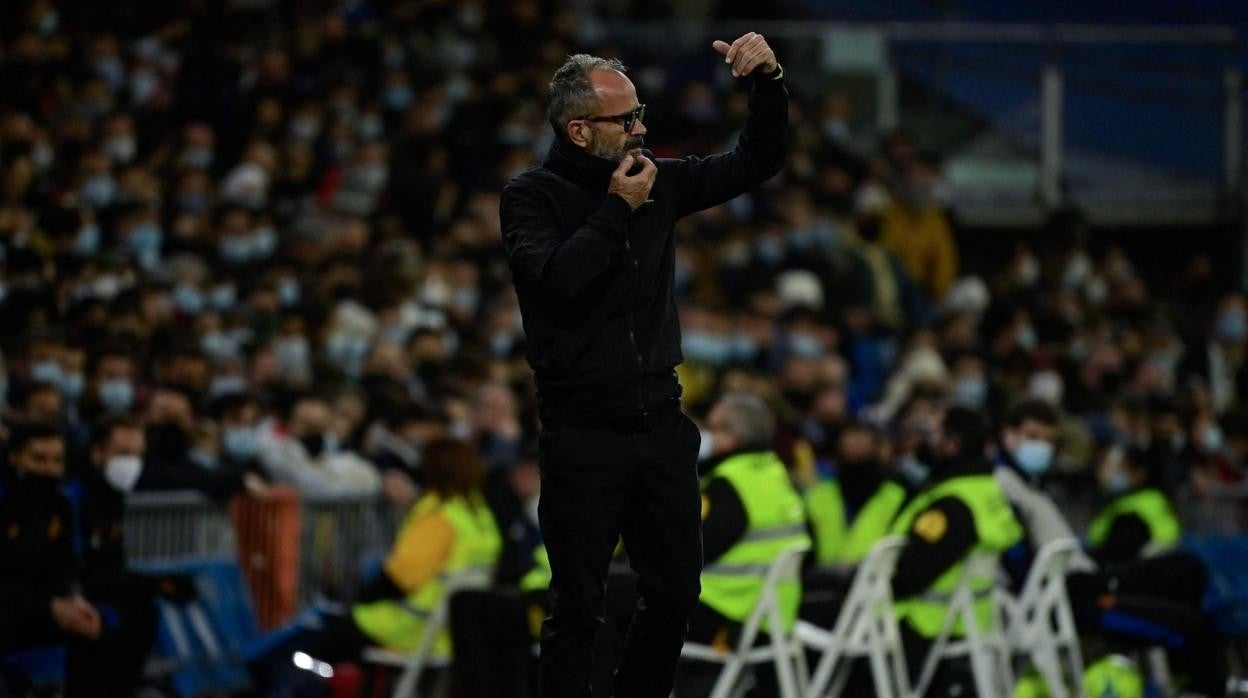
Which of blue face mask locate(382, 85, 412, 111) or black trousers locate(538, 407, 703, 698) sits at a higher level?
blue face mask locate(382, 85, 412, 111)

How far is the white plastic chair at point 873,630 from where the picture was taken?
953 centimetres

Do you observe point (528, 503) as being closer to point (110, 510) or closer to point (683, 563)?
point (110, 510)

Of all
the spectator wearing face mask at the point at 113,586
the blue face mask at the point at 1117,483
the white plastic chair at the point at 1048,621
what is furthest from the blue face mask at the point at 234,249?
the white plastic chair at the point at 1048,621

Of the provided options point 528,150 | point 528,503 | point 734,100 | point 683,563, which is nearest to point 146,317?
point 528,503

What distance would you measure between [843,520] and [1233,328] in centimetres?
840

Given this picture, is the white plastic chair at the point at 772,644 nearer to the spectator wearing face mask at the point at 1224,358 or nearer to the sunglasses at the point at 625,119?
the sunglasses at the point at 625,119

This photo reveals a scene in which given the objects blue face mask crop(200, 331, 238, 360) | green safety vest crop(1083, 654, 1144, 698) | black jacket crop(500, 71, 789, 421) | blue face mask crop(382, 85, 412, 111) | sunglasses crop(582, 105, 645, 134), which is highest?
blue face mask crop(382, 85, 412, 111)

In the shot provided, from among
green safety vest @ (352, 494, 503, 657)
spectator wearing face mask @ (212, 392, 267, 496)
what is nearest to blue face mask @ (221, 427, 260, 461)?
spectator wearing face mask @ (212, 392, 267, 496)

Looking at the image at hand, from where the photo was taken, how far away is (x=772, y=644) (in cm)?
951

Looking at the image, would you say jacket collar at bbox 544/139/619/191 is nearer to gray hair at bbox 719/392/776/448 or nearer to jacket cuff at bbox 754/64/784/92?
jacket cuff at bbox 754/64/784/92

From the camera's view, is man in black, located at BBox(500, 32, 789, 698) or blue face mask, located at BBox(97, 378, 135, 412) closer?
man in black, located at BBox(500, 32, 789, 698)

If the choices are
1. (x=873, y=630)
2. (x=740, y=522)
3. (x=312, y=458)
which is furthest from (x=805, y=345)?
(x=740, y=522)

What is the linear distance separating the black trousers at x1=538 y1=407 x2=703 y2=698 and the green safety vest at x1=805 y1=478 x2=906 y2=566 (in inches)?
196

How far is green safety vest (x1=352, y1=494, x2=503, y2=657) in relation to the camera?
412 inches
